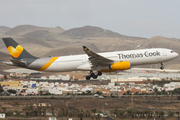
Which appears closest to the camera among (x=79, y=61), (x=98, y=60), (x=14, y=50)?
(x=98, y=60)

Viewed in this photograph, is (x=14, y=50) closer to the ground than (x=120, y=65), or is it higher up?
higher up

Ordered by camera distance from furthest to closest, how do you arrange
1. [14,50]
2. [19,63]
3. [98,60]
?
[14,50] < [98,60] < [19,63]

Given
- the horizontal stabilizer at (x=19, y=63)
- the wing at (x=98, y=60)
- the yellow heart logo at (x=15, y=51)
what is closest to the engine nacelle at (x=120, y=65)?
the wing at (x=98, y=60)

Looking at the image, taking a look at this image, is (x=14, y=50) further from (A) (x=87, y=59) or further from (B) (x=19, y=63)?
(A) (x=87, y=59)

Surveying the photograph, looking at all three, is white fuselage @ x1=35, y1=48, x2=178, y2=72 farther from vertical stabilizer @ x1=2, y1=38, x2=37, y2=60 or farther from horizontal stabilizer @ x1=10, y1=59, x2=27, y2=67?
vertical stabilizer @ x1=2, y1=38, x2=37, y2=60

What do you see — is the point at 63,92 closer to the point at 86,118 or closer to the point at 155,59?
the point at 86,118

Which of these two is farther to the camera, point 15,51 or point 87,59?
point 15,51

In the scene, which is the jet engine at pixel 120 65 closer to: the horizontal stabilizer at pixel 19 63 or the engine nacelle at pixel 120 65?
the engine nacelle at pixel 120 65

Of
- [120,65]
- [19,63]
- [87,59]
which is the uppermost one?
[87,59]

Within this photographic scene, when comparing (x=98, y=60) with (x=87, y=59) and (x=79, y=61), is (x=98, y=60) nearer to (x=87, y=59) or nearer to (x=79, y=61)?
(x=87, y=59)

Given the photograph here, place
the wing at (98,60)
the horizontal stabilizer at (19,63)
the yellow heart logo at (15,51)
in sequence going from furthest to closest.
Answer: the yellow heart logo at (15,51), the wing at (98,60), the horizontal stabilizer at (19,63)

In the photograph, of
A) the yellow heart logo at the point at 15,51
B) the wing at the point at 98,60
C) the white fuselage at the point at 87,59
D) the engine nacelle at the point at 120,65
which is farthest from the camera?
the yellow heart logo at the point at 15,51

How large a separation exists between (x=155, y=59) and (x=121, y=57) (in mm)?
6772

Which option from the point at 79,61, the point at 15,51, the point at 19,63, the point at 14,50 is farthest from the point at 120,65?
the point at 14,50
